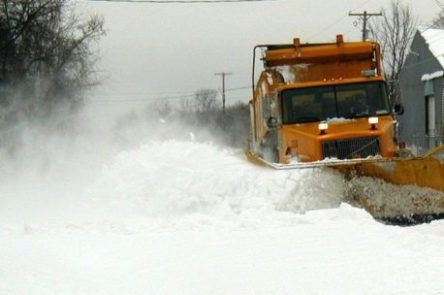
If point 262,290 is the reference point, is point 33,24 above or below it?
above

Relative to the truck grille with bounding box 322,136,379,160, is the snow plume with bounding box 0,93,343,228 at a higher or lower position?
lower

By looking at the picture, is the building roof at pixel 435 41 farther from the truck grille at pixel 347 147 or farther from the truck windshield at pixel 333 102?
the truck grille at pixel 347 147

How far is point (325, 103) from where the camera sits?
12.2 metres

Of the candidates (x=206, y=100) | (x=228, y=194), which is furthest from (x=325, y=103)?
(x=206, y=100)

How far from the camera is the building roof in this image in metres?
32.1

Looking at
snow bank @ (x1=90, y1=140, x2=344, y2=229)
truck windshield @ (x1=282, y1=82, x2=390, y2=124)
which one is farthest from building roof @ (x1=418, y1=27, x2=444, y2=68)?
snow bank @ (x1=90, y1=140, x2=344, y2=229)

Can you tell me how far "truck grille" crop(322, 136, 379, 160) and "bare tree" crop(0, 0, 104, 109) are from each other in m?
19.3

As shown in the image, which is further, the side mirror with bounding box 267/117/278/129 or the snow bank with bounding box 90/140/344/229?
the side mirror with bounding box 267/117/278/129

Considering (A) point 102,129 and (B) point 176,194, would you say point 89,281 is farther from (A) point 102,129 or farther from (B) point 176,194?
(A) point 102,129

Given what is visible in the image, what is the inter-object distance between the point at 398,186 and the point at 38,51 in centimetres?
2361

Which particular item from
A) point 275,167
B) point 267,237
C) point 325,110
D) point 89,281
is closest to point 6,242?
point 89,281

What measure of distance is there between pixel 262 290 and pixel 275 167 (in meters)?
4.67

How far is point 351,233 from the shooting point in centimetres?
806

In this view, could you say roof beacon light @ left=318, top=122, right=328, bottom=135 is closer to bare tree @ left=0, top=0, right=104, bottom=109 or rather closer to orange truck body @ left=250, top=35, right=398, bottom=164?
orange truck body @ left=250, top=35, right=398, bottom=164
